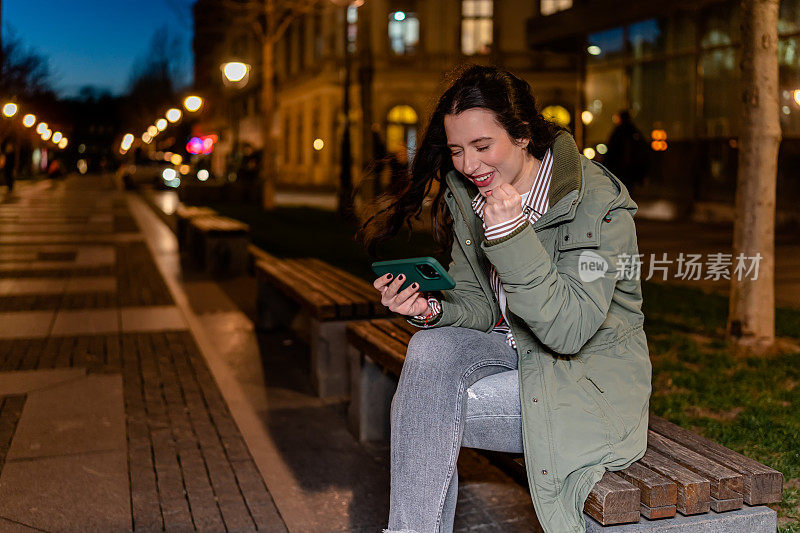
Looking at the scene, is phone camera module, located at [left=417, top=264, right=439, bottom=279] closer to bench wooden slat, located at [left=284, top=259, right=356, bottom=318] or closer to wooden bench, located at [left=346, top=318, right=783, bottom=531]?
wooden bench, located at [left=346, top=318, right=783, bottom=531]

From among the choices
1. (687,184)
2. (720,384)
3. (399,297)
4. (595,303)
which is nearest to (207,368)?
(720,384)

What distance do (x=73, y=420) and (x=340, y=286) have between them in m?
1.91

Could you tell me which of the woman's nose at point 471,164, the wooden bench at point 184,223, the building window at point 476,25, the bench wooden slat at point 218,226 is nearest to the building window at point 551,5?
the building window at point 476,25

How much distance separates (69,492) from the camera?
12.9ft

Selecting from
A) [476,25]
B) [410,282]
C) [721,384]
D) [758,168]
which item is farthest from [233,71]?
[476,25]

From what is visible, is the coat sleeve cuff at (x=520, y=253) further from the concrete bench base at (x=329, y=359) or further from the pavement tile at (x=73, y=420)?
the concrete bench base at (x=329, y=359)

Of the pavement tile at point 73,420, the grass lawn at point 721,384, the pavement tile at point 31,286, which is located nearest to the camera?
the grass lawn at point 721,384

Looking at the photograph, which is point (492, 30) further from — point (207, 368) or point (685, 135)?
point (207, 368)

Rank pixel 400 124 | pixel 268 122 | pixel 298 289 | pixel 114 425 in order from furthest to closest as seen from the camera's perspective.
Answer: pixel 400 124, pixel 268 122, pixel 298 289, pixel 114 425

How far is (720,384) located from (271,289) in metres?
3.78

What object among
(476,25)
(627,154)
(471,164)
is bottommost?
(471,164)

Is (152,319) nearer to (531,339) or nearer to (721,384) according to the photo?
(721,384)

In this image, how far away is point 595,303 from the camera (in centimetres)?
244

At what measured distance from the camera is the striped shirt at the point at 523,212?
2330 millimetres
